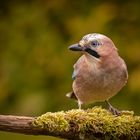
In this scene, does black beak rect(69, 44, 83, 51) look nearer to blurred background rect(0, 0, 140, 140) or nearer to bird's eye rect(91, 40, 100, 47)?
bird's eye rect(91, 40, 100, 47)

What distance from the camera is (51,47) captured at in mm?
9711

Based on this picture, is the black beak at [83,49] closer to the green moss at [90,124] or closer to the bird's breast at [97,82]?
the bird's breast at [97,82]

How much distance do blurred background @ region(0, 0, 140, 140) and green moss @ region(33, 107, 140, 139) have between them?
2489 mm

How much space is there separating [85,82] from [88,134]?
973 mm

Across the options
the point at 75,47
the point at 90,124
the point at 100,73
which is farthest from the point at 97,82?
the point at 90,124

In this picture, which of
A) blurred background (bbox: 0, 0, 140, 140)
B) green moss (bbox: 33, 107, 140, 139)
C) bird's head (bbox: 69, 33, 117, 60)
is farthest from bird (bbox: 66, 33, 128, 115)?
blurred background (bbox: 0, 0, 140, 140)

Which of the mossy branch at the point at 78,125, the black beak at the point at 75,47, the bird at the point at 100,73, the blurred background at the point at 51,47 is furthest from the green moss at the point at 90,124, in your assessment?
the blurred background at the point at 51,47

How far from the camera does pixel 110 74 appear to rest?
7.53 m

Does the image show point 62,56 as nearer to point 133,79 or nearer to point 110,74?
point 133,79

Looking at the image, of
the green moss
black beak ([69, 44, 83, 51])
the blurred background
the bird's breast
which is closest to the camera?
the green moss

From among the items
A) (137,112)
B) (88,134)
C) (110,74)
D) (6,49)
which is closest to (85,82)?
(110,74)

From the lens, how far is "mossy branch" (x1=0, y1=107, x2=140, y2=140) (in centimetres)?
650

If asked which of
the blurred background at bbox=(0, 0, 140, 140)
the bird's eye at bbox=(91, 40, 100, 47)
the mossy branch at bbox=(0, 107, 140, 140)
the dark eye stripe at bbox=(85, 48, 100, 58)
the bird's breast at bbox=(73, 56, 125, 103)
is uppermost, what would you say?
the blurred background at bbox=(0, 0, 140, 140)

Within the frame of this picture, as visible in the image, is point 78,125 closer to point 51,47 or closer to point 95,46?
point 95,46
